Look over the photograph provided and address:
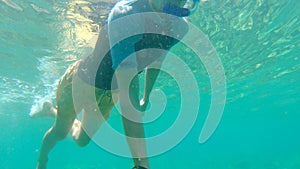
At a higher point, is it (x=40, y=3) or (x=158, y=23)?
(x=40, y=3)

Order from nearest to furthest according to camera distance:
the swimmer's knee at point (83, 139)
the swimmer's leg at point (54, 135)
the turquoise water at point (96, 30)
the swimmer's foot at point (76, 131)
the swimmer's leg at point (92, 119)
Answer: the swimmer's leg at point (92, 119) < the swimmer's leg at point (54, 135) < the swimmer's knee at point (83, 139) < the swimmer's foot at point (76, 131) < the turquoise water at point (96, 30)

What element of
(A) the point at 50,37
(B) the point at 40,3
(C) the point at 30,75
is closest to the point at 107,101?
(B) the point at 40,3

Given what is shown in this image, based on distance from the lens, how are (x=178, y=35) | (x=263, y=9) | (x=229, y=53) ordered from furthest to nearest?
(x=229, y=53)
(x=263, y=9)
(x=178, y=35)

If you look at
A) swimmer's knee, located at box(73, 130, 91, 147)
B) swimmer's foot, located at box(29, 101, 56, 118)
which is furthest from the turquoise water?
swimmer's knee, located at box(73, 130, 91, 147)

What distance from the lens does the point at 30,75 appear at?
21.6 metres

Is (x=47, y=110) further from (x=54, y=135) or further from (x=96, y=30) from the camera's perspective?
(x=96, y=30)

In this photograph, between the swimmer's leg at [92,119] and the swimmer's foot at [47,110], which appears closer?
the swimmer's leg at [92,119]

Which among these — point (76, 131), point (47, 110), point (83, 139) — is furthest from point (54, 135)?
point (47, 110)

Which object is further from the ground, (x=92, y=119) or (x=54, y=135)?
(x=92, y=119)

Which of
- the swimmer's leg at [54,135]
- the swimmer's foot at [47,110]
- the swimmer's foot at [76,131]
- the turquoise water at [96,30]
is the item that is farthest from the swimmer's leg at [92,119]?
the turquoise water at [96,30]

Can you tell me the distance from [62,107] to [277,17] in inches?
485

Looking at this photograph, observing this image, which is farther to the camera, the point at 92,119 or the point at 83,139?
the point at 83,139

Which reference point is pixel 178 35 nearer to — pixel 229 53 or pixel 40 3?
pixel 40 3

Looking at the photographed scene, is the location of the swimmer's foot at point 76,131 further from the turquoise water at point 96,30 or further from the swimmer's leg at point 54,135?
the turquoise water at point 96,30
